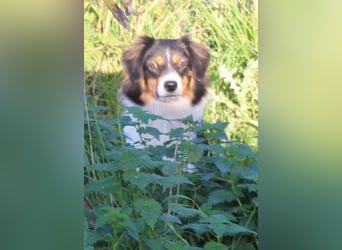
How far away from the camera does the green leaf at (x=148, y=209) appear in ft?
12.2

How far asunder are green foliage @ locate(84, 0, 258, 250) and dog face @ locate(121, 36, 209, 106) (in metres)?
0.06

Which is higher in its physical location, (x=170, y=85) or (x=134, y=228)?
(x=170, y=85)

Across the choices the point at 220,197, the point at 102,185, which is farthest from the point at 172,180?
the point at 102,185

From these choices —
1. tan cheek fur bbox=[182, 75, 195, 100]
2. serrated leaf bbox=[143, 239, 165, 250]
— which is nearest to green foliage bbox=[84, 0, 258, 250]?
serrated leaf bbox=[143, 239, 165, 250]

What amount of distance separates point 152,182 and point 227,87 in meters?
0.79

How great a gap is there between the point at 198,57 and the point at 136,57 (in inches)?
15.8

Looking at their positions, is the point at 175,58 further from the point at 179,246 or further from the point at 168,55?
the point at 179,246

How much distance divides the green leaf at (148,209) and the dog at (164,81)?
1.24 ft

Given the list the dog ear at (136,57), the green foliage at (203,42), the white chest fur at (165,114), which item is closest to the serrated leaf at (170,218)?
the white chest fur at (165,114)

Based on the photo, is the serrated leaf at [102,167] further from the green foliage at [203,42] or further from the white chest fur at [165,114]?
the green foliage at [203,42]

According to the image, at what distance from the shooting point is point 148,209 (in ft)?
12.3

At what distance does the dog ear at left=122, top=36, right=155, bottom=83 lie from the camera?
12.4 feet
